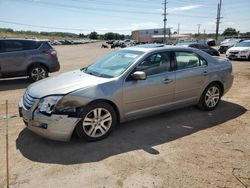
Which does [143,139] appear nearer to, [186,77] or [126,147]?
[126,147]

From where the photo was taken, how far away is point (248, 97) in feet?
24.1

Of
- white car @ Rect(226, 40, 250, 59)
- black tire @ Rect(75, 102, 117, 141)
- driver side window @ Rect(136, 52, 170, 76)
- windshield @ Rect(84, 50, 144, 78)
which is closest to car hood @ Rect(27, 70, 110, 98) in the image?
windshield @ Rect(84, 50, 144, 78)

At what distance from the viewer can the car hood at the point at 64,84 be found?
424 centimetres

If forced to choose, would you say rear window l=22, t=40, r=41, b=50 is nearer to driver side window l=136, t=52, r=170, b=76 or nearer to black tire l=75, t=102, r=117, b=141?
driver side window l=136, t=52, r=170, b=76

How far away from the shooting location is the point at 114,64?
5.18m

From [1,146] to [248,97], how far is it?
616 centimetres

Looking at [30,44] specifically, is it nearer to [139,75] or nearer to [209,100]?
[139,75]

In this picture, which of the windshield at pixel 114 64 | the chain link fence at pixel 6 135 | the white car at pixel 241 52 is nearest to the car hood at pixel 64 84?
the windshield at pixel 114 64

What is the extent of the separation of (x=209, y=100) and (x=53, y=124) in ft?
11.7

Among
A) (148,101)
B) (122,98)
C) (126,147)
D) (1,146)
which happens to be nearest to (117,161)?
(126,147)

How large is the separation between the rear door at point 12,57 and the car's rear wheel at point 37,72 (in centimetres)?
36

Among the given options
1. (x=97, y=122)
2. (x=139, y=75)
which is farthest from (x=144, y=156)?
(x=139, y=75)

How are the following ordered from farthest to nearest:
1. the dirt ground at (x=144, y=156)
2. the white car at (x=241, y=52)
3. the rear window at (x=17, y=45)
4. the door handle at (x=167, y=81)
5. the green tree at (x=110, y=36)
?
the green tree at (x=110, y=36)
the white car at (x=241, y=52)
the rear window at (x=17, y=45)
the door handle at (x=167, y=81)
the dirt ground at (x=144, y=156)

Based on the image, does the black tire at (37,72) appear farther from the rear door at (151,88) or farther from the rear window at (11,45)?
the rear door at (151,88)
